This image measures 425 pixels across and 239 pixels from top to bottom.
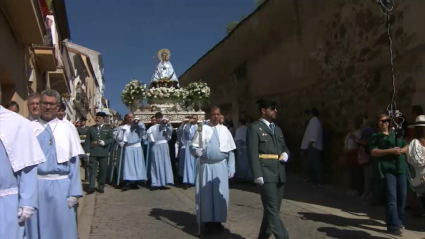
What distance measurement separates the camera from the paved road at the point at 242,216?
662cm

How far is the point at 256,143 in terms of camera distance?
5.77m

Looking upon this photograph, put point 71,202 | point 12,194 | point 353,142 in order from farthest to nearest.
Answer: point 353,142
point 71,202
point 12,194

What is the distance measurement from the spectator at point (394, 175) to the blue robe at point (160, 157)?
5.86 meters

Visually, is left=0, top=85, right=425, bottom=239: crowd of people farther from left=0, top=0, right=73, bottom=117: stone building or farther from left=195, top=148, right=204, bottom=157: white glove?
left=0, top=0, right=73, bottom=117: stone building

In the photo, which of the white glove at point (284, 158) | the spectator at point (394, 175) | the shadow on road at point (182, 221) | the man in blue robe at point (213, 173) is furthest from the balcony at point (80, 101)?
the spectator at point (394, 175)

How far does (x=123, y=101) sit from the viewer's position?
1279cm

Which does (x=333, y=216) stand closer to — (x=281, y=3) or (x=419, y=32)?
(x=419, y=32)

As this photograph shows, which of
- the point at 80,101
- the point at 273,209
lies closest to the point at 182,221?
the point at 273,209

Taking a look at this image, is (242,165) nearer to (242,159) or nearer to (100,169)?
(242,159)

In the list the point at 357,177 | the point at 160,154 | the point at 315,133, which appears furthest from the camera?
the point at 160,154

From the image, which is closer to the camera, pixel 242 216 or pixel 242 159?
pixel 242 216

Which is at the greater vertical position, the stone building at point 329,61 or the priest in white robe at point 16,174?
the stone building at point 329,61

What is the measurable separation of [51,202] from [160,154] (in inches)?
267

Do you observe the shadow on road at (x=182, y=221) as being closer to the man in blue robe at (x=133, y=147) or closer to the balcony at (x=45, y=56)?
the man in blue robe at (x=133, y=147)
